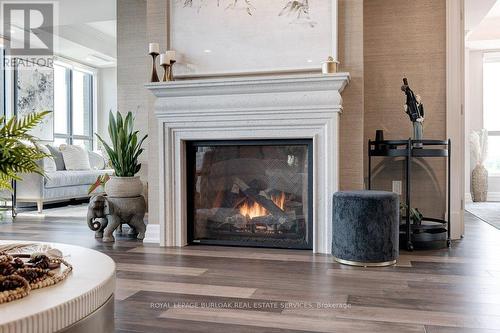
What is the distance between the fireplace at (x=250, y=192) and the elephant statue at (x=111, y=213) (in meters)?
0.48

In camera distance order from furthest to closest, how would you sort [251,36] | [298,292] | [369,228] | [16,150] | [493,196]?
1. [493,196]
2. [251,36]
3. [369,228]
4. [298,292]
5. [16,150]

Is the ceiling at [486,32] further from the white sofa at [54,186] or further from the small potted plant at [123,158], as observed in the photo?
the white sofa at [54,186]

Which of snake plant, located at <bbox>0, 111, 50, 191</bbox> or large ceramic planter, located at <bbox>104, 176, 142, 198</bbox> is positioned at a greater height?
snake plant, located at <bbox>0, 111, 50, 191</bbox>

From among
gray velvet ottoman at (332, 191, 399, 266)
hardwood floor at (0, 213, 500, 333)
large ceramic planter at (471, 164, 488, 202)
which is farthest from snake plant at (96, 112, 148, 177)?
large ceramic planter at (471, 164, 488, 202)

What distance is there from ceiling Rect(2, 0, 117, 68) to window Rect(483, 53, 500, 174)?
6.08 metres

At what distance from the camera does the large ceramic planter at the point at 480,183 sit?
720 centimetres

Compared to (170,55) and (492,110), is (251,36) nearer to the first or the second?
(170,55)

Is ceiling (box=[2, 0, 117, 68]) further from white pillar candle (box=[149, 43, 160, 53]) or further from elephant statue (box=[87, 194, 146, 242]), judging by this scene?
elephant statue (box=[87, 194, 146, 242])

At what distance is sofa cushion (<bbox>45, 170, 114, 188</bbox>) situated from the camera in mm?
5835

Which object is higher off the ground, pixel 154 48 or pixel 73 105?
pixel 73 105

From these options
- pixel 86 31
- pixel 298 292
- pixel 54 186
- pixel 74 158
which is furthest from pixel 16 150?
pixel 86 31

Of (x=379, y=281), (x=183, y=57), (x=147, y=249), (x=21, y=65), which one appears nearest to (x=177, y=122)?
(x=183, y=57)

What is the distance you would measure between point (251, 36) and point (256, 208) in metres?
1.20

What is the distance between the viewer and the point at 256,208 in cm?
322
